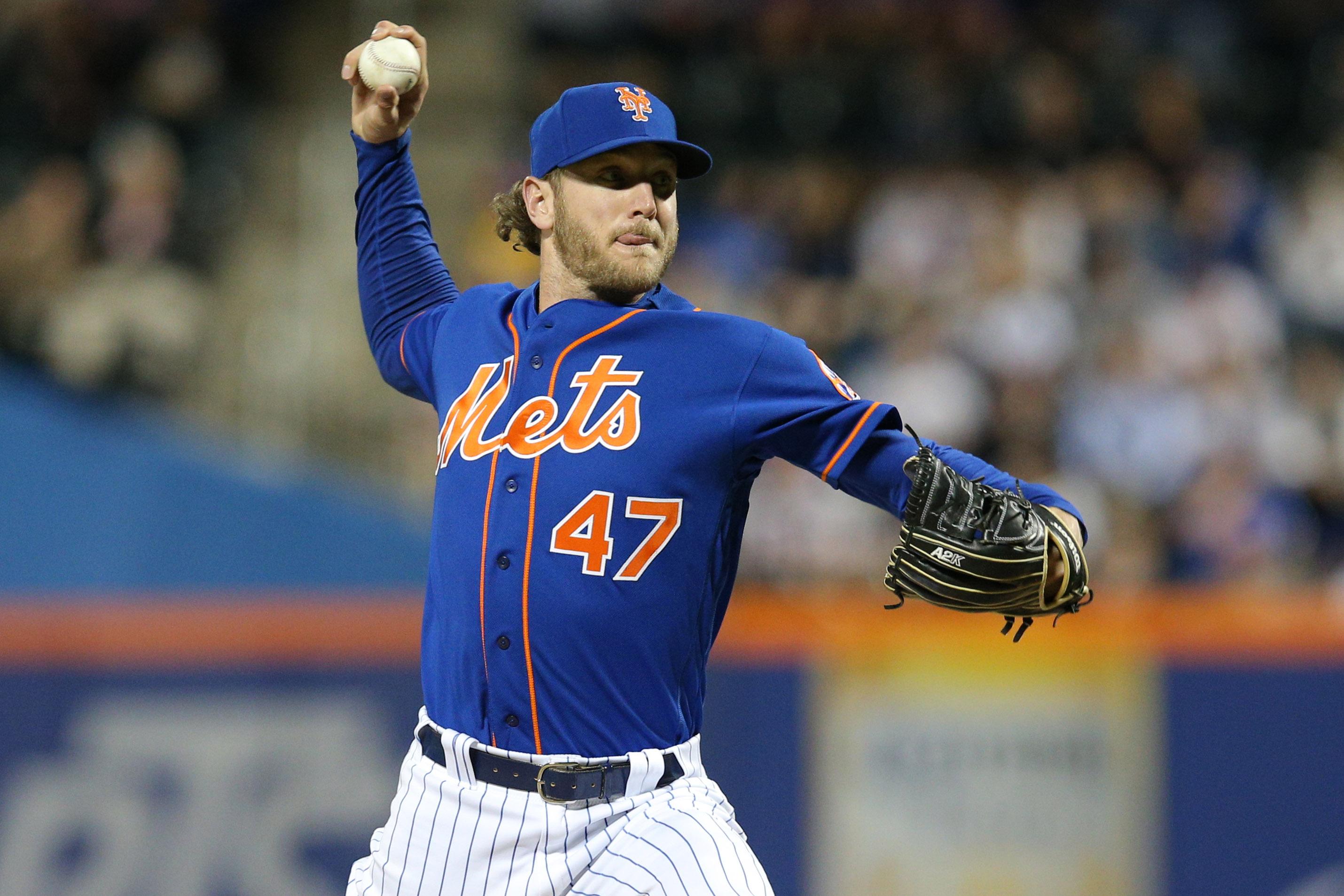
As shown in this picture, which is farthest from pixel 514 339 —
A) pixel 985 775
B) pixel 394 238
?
pixel 985 775

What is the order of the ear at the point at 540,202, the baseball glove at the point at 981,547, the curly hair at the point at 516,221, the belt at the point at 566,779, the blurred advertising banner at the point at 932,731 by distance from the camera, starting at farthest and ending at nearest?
the blurred advertising banner at the point at 932,731
the curly hair at the point at 516,221
the ear at the point at 540,202
the belt at the point at 566,779
the baseball glove at the point at 981,547

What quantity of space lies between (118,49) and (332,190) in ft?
4.85

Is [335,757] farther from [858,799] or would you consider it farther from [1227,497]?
[1227,497]

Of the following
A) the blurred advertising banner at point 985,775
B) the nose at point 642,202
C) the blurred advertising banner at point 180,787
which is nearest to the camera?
the nose at point 642,202

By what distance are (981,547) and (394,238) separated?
1480mm

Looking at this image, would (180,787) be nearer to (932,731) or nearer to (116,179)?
(932,731)

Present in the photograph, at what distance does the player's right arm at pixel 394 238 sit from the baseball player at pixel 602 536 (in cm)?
36

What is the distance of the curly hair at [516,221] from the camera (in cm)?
317

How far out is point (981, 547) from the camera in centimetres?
247

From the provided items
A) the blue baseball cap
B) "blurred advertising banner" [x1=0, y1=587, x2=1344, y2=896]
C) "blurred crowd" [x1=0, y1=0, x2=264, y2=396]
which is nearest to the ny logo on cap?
the blue baseball cap

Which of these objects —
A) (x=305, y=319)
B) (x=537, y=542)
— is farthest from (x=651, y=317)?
(x=305, y=319)

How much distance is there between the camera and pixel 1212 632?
563 cm

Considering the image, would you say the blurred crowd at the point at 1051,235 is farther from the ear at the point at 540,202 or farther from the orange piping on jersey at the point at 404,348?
the ear at the point at 540,202

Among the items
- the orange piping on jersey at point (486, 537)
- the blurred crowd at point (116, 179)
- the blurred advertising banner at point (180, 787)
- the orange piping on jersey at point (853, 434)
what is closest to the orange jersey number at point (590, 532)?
the orange piping on jersey at point (486, 537)
